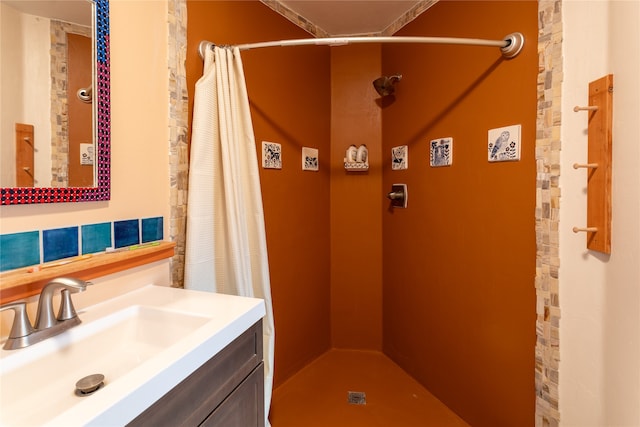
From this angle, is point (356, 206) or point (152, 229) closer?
point (152, 229)

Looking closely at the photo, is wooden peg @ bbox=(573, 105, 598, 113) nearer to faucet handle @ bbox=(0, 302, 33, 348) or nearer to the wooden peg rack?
the wooden peg rack

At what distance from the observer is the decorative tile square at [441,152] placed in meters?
1.75

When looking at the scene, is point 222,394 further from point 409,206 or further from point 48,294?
point 409,206

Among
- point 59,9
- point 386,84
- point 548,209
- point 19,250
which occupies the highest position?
point 386,84

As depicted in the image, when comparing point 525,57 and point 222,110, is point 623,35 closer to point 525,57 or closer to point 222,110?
point 525,57

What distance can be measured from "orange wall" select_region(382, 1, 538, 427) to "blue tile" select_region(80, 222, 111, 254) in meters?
1.65

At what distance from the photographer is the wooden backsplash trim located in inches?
31.0

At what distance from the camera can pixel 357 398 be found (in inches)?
75.3

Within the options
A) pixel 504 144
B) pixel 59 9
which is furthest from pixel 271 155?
pixel 504 144

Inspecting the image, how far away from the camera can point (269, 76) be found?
1855 mm

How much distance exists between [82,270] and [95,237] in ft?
0.42

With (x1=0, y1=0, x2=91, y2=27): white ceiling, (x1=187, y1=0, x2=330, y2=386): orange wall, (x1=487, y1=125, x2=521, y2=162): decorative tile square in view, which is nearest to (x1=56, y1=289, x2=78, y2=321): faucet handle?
(x1=0, y1=0, x2=91, y2=27): white ceiling

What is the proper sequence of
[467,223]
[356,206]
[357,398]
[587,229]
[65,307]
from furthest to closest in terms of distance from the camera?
[356,206] < [357,398] < [467,223] < [587,229] < [65,307]

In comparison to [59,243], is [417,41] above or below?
above
